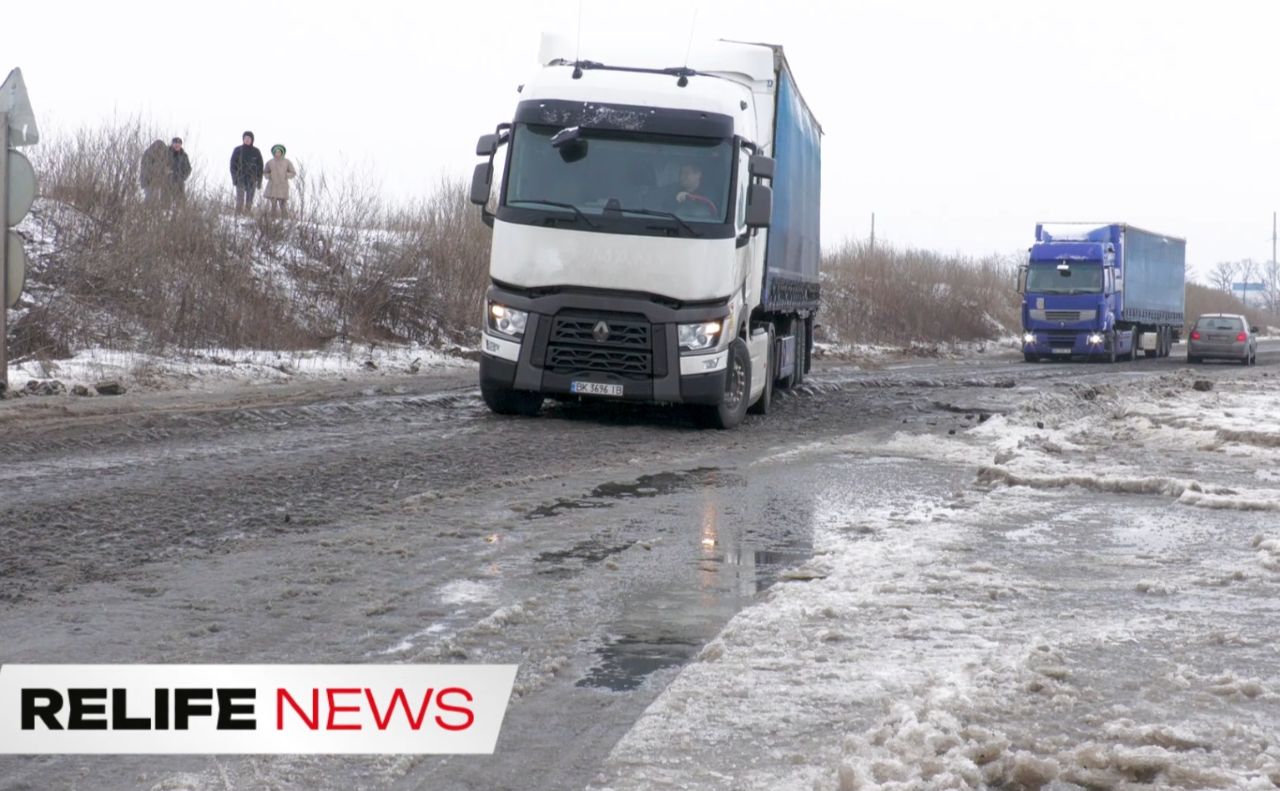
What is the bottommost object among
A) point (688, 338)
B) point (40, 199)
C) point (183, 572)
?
point (183, 572)

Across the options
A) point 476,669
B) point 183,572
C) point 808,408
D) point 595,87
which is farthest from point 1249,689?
point 808,408

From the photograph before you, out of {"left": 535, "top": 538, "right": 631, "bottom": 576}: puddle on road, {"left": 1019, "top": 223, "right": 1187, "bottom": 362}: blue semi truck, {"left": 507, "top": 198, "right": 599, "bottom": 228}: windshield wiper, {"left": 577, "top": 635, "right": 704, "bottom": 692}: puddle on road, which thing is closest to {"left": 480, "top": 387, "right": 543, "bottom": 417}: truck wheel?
{"left": 507, "top": 198, "right": 599, "bottom": 228}: windshield wiper

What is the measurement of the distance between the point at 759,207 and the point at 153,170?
1202 cm

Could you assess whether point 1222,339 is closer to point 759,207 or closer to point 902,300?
point 902,300

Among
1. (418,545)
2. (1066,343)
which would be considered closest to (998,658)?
(418,545)

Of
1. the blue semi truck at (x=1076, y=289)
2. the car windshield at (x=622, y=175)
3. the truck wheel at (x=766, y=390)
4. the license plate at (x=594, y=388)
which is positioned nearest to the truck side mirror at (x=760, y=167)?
the car windshield at (x=622, y=175)

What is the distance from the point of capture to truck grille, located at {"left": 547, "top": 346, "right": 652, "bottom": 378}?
1367 centimetres

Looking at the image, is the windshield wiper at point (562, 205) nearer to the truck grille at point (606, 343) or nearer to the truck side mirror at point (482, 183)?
the truck side mirror at point (482, 183)

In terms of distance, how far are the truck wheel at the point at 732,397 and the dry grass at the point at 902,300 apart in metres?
29.8

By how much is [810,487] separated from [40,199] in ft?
52.8

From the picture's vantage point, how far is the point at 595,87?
14.0 meters

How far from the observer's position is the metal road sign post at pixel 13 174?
1434 cm

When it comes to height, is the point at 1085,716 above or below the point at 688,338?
below

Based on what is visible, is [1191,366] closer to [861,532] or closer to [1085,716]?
[861,532]
